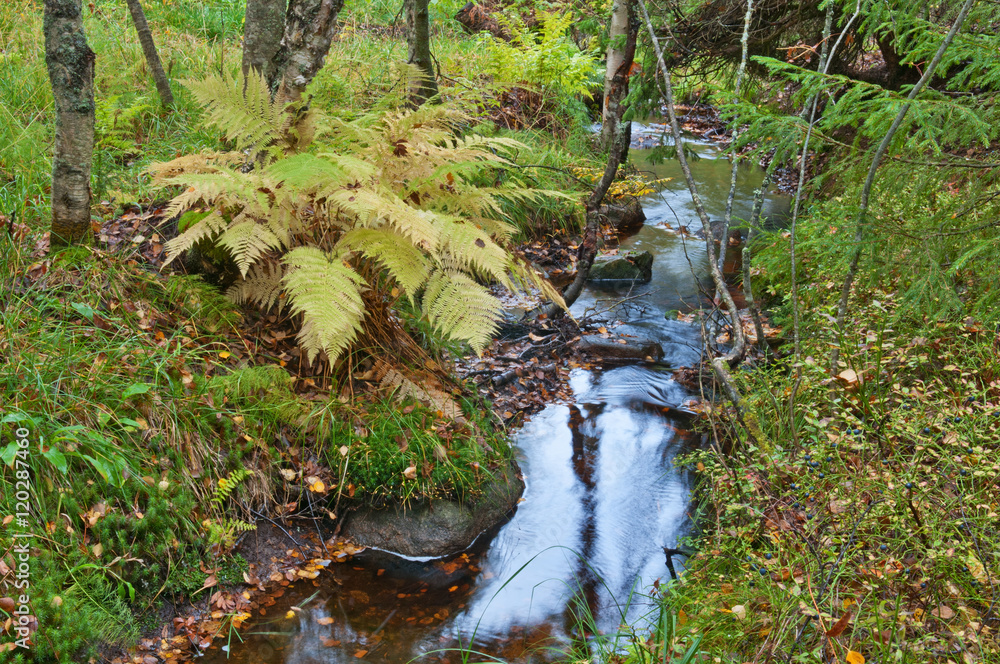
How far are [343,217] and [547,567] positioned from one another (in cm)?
239

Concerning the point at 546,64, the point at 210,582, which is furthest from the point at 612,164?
the point at 546,64

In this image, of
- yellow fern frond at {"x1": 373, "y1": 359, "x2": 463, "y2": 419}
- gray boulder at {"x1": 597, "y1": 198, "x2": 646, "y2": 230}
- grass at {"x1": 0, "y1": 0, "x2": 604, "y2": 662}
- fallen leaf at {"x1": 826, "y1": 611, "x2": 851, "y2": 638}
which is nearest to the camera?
fallen leaf at {"x1": 826, "y1": 611, "x2": 851, "y2": 638}

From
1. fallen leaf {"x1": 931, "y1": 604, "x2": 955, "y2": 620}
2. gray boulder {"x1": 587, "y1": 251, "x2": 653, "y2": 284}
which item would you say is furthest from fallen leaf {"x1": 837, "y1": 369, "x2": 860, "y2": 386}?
gray boulder {"x1": 587, "y1": 251, "x2": 653, "y2": 284}

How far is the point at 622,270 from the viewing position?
24.3ft

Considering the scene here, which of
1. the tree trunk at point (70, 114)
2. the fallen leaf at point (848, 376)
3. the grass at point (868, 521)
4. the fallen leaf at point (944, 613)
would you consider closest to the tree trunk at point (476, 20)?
the tree trunk at point (70, 114)

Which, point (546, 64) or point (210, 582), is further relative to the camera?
point (546, 64)

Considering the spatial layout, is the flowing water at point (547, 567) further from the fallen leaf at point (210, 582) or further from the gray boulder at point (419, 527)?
the fallen leaf at point (210, 582)

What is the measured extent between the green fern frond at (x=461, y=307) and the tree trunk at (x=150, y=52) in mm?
3872

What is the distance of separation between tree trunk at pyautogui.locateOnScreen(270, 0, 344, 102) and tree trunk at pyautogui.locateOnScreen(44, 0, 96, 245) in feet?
3.45

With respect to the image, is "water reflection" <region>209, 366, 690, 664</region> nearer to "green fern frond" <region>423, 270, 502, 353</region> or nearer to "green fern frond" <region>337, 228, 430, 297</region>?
"green fern frond" <region>423, 270, 502, 353</region>

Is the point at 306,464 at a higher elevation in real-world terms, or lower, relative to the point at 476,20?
lower

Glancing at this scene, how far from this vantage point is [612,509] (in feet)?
13.5

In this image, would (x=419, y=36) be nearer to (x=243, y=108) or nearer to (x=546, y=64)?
(x=243, y=108)

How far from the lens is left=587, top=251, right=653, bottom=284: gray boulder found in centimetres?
735
